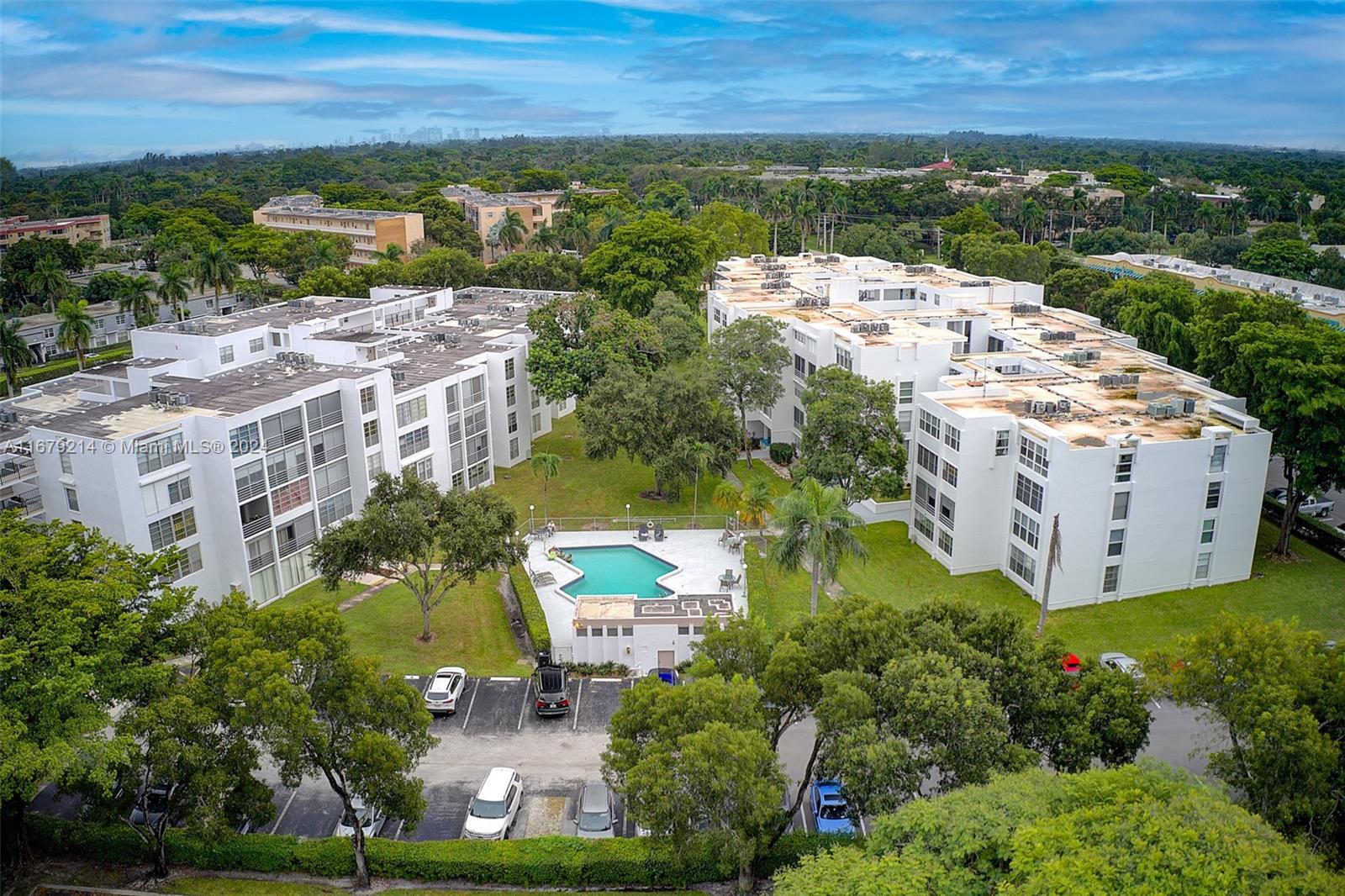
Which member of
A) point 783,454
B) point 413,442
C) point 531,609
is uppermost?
point 413,442

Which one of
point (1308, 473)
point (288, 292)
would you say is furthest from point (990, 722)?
point (288, 292)

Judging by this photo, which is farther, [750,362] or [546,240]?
[546,240]

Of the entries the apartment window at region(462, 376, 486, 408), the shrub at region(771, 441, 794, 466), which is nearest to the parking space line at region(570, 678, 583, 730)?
the apartment window at region(462, 376, 486, 408)

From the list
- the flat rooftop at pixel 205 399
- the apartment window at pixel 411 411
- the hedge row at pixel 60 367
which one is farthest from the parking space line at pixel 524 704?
the hedge row at pixel 60 367

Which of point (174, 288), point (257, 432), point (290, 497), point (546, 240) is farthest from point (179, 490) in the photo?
point (546, 240)

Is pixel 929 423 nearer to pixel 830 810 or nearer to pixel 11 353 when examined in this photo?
pixel 830 810

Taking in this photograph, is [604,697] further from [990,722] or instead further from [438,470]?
[438,470]
